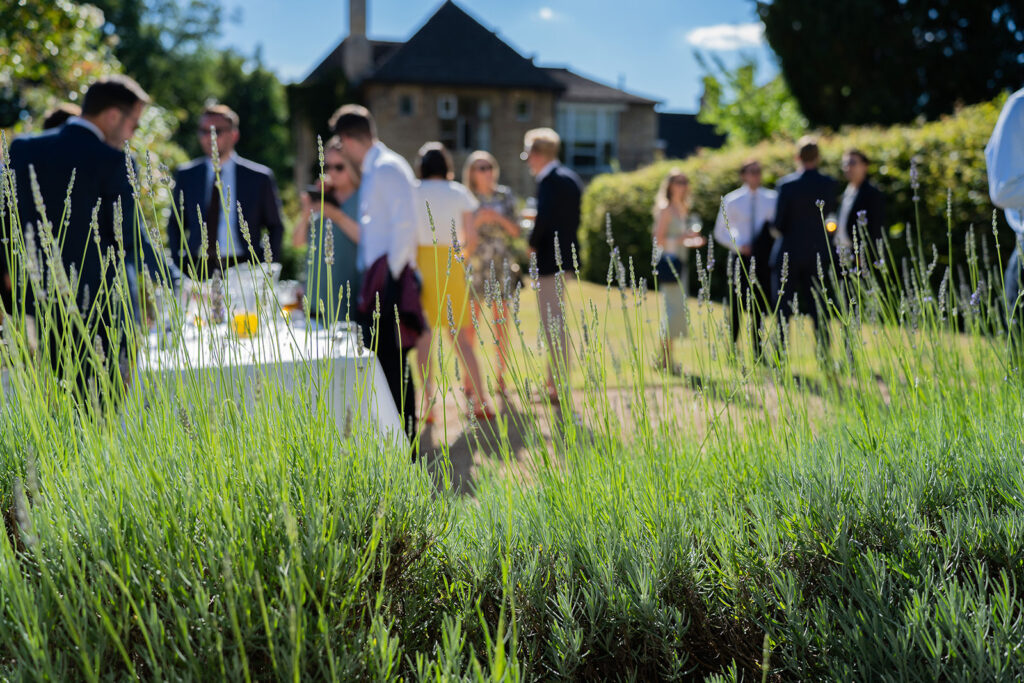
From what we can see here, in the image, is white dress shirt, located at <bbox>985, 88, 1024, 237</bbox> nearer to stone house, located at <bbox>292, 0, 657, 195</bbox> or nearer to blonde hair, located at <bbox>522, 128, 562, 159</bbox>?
blonde hair, located at <bbox>522, 128, 562, 159</bbox>

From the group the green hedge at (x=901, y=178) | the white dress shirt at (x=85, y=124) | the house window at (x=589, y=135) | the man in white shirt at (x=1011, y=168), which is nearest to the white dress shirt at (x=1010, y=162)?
the man in white shirt at (x=1011, y=168)

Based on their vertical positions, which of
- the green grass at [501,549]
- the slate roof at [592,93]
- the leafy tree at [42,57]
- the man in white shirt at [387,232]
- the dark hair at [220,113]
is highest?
the slate roof at [592,93]

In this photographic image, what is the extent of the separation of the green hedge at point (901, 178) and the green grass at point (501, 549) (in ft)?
20.0

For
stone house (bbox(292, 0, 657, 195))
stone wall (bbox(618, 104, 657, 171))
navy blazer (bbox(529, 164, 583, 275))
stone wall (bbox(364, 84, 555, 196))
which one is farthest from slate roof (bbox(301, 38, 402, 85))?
navy blazer (bbox(529, 164, 583, 275))

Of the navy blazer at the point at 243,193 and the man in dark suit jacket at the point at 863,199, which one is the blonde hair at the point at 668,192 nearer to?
the man in dark suit jacket at the point at 863,199

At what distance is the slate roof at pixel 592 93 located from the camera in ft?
108

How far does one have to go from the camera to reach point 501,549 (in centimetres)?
199

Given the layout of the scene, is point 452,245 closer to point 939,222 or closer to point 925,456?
point 925,456

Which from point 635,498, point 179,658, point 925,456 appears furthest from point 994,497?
point 179,658

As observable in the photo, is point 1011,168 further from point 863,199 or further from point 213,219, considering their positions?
point 213,219

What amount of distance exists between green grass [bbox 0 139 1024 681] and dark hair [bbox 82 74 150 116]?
5.92 ft

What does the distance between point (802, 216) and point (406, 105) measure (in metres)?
24.7

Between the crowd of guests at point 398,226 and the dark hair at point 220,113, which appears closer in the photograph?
the crowd of guests at point 398,226

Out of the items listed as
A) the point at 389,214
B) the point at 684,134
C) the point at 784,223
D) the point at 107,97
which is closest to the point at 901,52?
the point at 784,223
